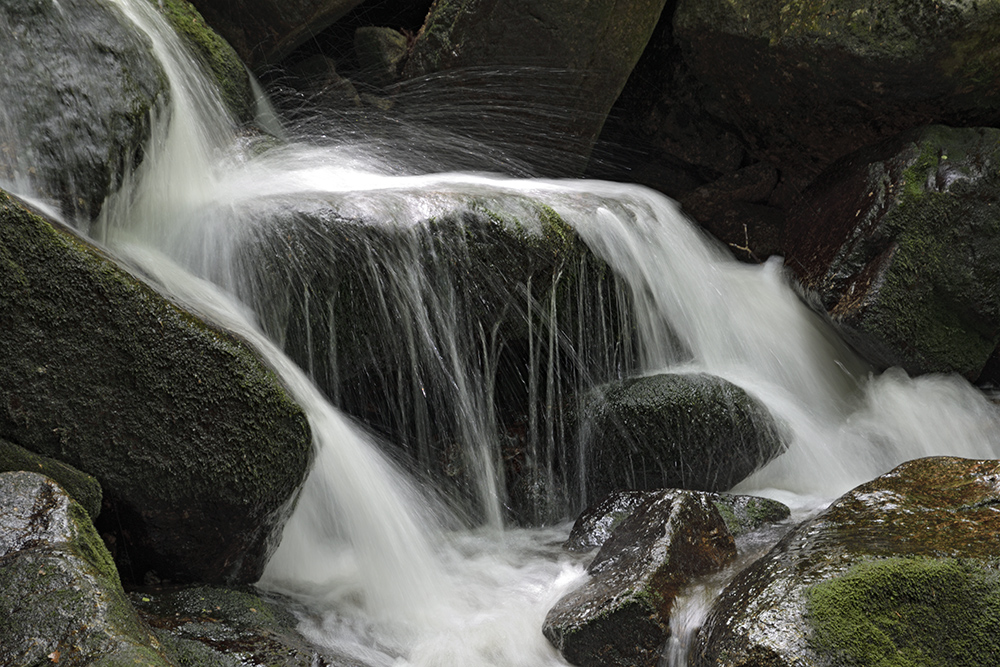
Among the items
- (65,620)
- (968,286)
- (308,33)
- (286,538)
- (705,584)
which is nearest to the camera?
(65,620)

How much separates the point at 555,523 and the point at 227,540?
1.96m

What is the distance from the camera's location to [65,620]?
6.93 ft

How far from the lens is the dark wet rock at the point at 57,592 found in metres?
2.06

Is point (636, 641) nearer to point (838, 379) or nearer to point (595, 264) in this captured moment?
point (595, 264)

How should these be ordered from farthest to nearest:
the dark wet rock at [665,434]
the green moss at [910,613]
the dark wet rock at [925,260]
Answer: the dark wet rock at [925,260] < the dark wet rock at [665,434] < the green moss at [910,613]

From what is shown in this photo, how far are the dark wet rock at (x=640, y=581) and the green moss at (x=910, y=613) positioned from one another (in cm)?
66

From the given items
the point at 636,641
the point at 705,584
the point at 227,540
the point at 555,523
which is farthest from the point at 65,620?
the point at 555,523

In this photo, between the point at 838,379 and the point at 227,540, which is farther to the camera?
the point at 838,379

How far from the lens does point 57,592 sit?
2.16 meters

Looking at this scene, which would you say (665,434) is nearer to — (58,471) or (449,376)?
(449,376)

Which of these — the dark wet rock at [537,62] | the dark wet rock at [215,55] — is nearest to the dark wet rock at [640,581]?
the dark wet rock at [537,62]

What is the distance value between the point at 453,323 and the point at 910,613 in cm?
247

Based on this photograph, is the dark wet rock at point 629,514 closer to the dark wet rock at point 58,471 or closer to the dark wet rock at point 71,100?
the dark wet rock at point 58,471

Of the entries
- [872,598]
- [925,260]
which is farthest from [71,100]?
[925,260]
